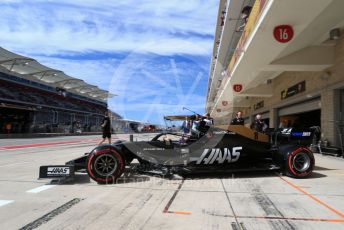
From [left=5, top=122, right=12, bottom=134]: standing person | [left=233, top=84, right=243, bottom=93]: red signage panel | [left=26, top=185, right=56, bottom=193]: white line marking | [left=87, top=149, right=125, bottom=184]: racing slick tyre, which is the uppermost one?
[left=233, top=84, right=243, bottom=93]: red signage panel

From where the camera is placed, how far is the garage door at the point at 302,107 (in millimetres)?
15531

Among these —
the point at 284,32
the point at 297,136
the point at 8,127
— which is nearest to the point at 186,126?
the point at 297,136

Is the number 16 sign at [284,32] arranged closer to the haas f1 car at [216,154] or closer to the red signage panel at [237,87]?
the haas f1 car at [216,154]

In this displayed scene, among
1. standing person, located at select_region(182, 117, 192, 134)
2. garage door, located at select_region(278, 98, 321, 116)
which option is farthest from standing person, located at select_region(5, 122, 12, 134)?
standing person, located at select_region(182, 117, 192, 134)

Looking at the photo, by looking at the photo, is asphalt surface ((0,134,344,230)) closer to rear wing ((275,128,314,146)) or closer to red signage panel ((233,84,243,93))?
rear wing ((275,128,314,146))

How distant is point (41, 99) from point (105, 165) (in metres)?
47.4

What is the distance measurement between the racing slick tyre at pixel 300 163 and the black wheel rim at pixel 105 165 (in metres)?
3.57

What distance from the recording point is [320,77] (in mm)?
14312

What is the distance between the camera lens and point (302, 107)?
17672mm

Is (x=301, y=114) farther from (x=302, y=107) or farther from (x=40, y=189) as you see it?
(x=40, y=189)

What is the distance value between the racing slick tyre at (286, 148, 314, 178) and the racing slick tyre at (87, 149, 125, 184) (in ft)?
11.3

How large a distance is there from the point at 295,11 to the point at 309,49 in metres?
5.05

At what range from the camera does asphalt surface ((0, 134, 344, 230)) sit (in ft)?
13.5

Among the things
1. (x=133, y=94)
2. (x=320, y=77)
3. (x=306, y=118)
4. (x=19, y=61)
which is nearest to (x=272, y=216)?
(x=133, y=94)
